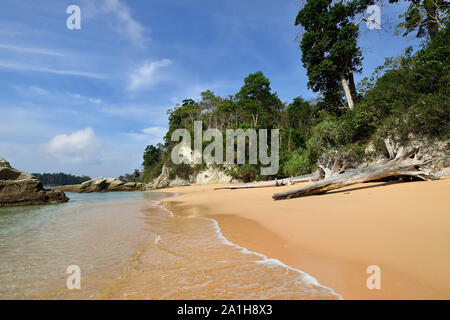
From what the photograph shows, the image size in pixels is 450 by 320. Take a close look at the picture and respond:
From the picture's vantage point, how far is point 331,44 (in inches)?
774

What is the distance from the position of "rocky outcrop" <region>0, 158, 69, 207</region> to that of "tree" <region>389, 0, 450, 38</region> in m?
24.7

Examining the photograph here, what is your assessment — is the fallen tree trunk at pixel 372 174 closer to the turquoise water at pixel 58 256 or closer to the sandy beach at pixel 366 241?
the sandy beach at pixel 366 241

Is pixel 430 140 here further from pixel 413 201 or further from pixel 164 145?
pixel 164 145

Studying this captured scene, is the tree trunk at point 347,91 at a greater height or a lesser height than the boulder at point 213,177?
greater

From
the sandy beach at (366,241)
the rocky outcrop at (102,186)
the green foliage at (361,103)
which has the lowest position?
the rocky outcrop at (102,186)

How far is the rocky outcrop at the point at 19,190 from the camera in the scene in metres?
12.1

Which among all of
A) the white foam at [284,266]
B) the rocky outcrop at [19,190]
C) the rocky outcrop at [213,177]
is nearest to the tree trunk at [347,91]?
the rocky outcrop at [213,177]

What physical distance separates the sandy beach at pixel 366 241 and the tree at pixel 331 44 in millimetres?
16528

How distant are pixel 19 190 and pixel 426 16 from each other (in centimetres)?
2714

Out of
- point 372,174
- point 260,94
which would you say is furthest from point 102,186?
point 372,174

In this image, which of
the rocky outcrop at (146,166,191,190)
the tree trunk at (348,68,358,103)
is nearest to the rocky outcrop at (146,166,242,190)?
the rocky outcrop at (146,166,191,190)

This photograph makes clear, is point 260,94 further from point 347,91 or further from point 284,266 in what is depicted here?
point 284,266

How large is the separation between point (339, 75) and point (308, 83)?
9.07 ft

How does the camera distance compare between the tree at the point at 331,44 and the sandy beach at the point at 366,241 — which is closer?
the sandy beach at the point at 366,241
